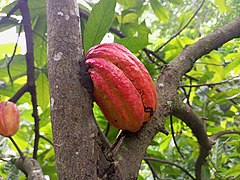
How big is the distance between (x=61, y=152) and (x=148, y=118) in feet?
0.53

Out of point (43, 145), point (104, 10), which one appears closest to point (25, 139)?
point (43, 145)

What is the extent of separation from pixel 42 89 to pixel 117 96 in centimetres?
68

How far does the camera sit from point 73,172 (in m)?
0.47

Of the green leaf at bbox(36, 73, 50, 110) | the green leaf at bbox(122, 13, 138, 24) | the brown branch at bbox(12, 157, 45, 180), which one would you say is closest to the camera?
the brown branch at bbox(12, 157, 45, 180)

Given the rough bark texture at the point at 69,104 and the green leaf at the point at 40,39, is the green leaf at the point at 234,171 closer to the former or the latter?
the green leaf at the point at 40,39

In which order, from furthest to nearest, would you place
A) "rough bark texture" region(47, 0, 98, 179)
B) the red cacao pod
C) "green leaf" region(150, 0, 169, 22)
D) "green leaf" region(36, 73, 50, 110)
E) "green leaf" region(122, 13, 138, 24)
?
"green leaf" region(150, 0, 169, 22), "green leaf" region(122, 13, 138, 24), "green leaf" region(36, 73, 50, 110), the red cacao pod, "rough bark texture" region(47, 0, 98, 179)

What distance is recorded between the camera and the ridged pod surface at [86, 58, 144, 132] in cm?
55

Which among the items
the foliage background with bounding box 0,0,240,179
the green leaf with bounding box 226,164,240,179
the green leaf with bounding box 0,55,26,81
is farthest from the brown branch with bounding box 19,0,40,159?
the green leaf with bounding box 226,164,240,179

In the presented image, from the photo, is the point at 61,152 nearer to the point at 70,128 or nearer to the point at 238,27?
the point at 70,128

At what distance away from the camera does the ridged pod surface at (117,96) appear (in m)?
0.55

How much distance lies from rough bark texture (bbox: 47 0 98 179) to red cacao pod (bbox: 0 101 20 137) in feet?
1.11

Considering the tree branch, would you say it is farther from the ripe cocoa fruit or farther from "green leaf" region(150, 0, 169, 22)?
"green leaf" region(150, 0, 169, 22)

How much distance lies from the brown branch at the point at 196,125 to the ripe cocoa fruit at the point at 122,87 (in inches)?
4.5

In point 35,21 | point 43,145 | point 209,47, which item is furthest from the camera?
point 43,145
